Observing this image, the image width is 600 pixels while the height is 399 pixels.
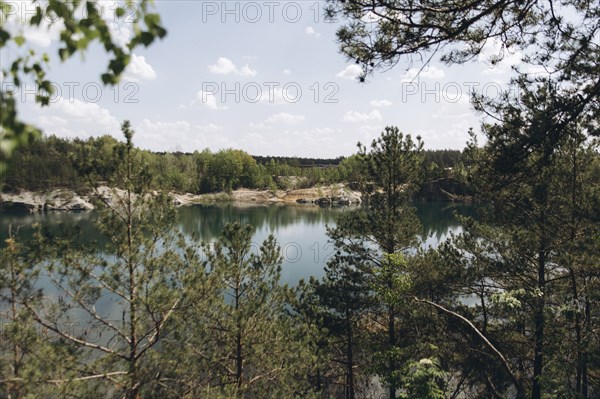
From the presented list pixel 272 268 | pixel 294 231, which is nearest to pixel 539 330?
pixel 272 268

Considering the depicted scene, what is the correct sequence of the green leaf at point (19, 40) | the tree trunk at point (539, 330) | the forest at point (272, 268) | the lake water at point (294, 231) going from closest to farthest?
the green leaf at point (19, 40)
the forest at point (272, 268)
the tree trunk at point (539, 330)
the lake water at point (294, 231)

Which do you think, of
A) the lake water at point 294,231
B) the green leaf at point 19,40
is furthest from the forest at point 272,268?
the lake water at point 294,231

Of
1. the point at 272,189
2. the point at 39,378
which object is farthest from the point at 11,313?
the point at 272,189

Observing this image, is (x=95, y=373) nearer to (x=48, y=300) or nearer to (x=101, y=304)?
(x=48, y=300)

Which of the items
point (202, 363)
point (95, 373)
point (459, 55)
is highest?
point (459, 55)

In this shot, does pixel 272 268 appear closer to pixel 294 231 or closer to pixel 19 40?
pixel 19 40

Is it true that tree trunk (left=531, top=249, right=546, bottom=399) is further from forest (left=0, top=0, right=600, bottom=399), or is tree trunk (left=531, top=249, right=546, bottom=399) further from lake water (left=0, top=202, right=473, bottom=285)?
lake water (left=0, top=202, right=473, bottom=285)

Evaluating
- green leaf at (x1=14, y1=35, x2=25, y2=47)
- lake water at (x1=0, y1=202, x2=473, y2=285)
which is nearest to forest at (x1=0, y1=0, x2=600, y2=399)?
green leaf at (x1=14, y1=35, x2=25, y2=47)

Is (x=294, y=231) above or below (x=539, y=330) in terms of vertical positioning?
below

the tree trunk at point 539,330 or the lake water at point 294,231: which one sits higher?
the tree trunk at point 539,330

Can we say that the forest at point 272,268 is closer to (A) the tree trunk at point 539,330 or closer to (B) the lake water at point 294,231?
(A) the tree trunk at point 539,330

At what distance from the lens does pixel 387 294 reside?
22.2ft

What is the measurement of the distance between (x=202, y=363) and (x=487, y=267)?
24.0 ft

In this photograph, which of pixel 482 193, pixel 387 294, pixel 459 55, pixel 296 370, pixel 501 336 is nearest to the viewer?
pixel 459 55
